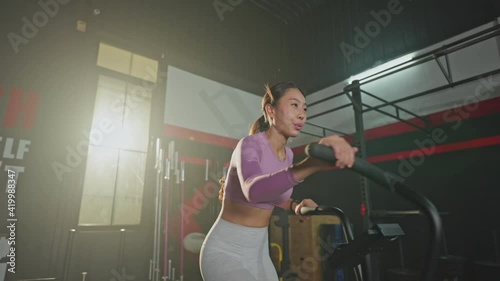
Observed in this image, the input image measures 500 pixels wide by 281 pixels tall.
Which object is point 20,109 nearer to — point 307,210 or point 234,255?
point 234,255

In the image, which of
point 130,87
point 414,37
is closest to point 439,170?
point 414,37

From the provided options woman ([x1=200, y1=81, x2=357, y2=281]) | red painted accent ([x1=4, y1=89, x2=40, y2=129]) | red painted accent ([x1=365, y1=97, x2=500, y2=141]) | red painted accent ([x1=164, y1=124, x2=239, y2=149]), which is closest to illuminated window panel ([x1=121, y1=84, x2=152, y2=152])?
red painted accent ([x1=164, y1=124, x2=239, y2=149])

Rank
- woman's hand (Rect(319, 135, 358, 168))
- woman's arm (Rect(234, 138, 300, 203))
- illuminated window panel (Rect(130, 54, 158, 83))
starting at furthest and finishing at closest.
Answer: illuminated window panel (Rect(130, 54, 158, 83)), woman's arm (Rect(234, 138, 300, 203)), woman's hand (Rect(319, 135, 358, 168))

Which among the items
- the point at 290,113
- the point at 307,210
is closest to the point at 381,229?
the point at 307,210

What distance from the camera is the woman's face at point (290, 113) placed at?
1151 mm

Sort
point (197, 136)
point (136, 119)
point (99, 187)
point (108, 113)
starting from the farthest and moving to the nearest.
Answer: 1. point (197, 136)
2. point (136, 119)
3. point (108, 113)
4. point (99, 187)

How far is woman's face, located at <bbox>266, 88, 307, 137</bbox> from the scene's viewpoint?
1.15m

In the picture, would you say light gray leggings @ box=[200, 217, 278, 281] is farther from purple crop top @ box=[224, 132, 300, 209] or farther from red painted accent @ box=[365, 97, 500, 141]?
red painted accent @ box=[365, 97, 500, 141]

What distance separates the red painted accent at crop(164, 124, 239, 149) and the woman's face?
283cm

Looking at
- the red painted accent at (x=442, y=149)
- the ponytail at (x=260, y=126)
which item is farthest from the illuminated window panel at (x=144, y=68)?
the red painted accent at (x=442, y=149)

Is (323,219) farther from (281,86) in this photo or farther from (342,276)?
(281,86)

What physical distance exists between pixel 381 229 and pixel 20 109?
321 cm

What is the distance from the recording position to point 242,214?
41.6 inches

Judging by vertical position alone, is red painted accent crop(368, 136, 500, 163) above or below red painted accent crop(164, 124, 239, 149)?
below
